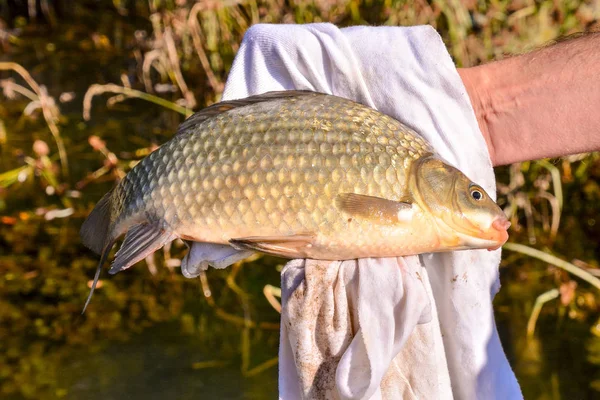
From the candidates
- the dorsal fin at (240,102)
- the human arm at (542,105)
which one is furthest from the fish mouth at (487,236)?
the dorsal fin at (240,102)

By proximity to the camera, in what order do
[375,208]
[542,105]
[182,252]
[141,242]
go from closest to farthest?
[375,208]
[141,242]
[542,105]
[182,252]

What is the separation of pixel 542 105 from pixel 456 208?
0.43m

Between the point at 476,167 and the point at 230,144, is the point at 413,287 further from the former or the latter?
the point at 230,144

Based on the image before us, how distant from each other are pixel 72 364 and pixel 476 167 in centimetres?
177

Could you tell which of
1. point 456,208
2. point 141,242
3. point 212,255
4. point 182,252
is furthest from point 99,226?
point 182,252

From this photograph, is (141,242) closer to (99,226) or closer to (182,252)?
(99,226)

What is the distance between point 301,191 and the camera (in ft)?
5.64

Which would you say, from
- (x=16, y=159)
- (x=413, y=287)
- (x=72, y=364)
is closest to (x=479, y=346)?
(x=413, y=287)

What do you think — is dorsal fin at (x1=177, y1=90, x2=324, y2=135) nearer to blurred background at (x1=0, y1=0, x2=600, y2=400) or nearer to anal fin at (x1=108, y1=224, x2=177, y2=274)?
anal fin at (x1=108, y1=224, x2=177, y2=274)

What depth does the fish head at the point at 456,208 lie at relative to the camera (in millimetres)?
1703

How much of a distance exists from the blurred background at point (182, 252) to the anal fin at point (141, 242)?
3.54 ft

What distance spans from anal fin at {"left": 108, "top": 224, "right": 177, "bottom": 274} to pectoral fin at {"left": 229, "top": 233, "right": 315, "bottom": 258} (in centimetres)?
18

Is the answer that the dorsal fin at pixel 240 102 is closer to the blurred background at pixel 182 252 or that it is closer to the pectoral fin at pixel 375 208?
the pectoral fin at pixel 375 208

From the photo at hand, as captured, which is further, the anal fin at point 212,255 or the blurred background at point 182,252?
the blurred background at point 182,252
